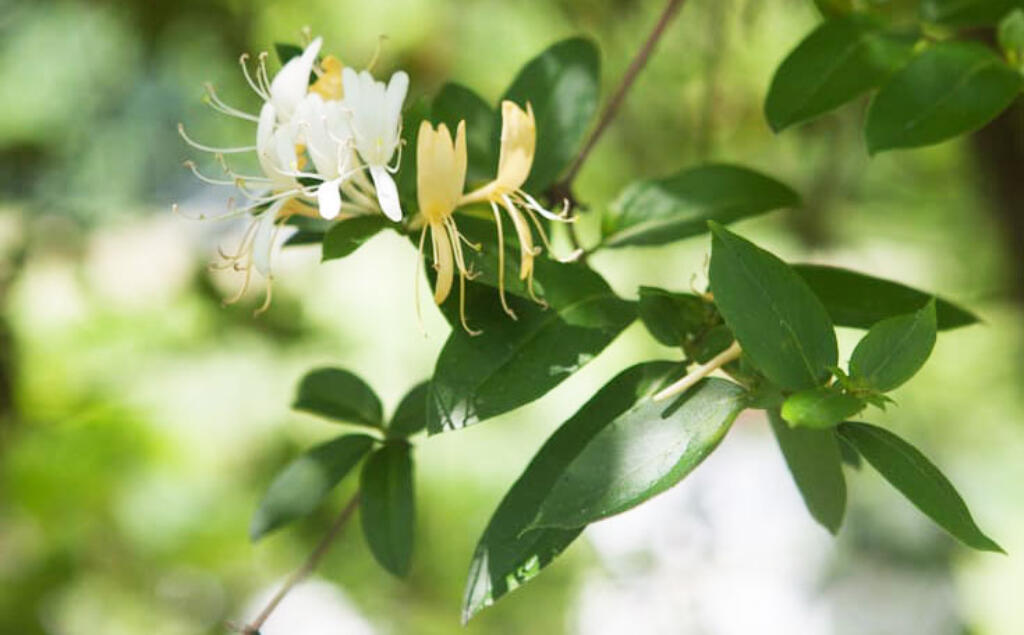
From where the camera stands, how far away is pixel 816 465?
418 mm

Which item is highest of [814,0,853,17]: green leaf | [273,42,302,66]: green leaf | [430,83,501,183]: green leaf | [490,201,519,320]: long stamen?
[273,42,302,66]: green leaf

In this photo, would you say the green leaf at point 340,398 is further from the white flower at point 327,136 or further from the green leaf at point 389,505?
the white flower at point 327,136

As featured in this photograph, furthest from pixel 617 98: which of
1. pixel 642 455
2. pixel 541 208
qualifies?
pixel 642 455

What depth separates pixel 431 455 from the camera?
1.64 m

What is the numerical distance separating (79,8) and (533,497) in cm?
135

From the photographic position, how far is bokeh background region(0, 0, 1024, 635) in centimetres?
144

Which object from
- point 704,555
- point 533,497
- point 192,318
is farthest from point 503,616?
point 533,497

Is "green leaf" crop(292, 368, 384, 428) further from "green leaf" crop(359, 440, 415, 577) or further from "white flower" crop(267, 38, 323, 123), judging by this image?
"white flower" crop(267, 38, 323, 123)

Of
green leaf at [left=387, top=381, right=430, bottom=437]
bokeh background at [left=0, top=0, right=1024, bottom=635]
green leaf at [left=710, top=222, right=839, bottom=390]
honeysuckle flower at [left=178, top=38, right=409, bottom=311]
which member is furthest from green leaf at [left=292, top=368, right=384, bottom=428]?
bokeh background at [left=0, top=0, right=1024, bottom=635]

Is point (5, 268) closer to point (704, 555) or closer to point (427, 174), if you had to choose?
point (704, 555)

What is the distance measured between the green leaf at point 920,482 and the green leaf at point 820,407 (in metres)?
0.02

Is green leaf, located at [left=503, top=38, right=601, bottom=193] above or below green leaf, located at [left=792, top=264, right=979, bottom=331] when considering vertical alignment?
above

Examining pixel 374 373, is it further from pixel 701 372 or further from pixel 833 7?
pixel 701 372

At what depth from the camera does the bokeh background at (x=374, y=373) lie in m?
1.44
